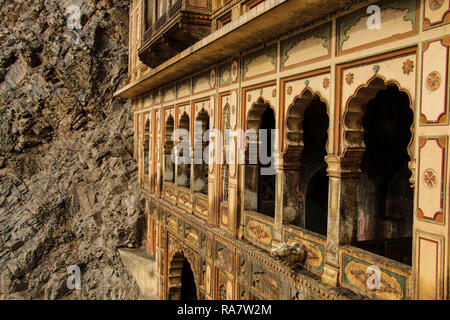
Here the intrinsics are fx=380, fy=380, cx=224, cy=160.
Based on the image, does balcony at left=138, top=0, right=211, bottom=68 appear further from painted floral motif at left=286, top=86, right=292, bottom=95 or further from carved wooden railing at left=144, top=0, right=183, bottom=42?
painted floral motif at left=286, top=86, right=292, bottom=95

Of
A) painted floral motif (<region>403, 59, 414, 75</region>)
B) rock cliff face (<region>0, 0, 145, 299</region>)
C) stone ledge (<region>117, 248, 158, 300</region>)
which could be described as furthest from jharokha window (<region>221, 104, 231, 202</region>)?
rock cliff face (<region>0, 0, 145, 299</region>)

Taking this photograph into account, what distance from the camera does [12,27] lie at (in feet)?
66.5

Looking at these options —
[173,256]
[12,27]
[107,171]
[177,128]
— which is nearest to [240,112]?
[177,128]

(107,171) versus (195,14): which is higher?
(195,14)

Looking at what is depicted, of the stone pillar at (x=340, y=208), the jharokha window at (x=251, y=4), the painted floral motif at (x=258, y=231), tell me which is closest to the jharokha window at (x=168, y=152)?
the jharokha window at (x=251, y=4)

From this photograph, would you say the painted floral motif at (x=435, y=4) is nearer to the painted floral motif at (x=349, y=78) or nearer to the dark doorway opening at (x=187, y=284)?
the painted floral motif at (x=349, y=78)

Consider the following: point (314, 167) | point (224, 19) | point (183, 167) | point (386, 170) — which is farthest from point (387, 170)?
point (183, 167)

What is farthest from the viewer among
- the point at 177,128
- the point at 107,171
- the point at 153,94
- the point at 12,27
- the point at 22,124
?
the point at 12,27

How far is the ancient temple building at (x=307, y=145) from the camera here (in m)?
3.77

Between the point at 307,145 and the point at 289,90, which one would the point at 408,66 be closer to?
the point at 289,90

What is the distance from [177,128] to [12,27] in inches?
589

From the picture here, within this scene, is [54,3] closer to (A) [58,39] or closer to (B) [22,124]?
(A) [58,39]

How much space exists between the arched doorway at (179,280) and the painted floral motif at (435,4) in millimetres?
9354

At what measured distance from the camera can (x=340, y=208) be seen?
492cm
